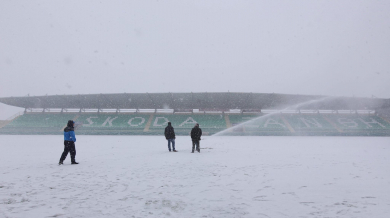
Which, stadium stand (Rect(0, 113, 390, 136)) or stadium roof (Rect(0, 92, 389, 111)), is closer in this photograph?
stadium stand (Rect(0, 113, 390, 136))

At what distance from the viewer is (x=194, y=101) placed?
120 feet

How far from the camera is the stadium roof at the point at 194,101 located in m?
34.5

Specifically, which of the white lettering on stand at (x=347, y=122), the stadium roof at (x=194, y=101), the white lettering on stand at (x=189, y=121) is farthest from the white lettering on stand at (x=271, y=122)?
the white lettering on stand at (x=189, y=121)

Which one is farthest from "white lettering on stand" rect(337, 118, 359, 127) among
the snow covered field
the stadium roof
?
the snow covered field

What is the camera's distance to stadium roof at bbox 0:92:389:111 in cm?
3450

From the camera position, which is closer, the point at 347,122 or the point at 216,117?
the point at 347,122

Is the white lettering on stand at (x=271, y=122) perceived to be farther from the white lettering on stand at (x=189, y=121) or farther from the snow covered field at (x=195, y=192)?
the snow covered field at (x=195, y=192)

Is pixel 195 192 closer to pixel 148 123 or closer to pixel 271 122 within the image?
pixel 148 123

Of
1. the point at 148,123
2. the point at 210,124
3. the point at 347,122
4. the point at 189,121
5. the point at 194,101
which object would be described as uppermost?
the point at 194,101

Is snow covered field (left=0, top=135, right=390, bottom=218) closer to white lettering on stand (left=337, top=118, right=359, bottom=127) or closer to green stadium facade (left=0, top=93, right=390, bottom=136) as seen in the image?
green stadium facade (left=0, top=93, right=390, bottom=136)

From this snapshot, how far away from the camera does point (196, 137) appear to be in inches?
504

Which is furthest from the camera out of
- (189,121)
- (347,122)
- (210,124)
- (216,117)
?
(216,117)

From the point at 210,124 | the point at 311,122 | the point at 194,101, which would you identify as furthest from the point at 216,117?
the point at 311,122

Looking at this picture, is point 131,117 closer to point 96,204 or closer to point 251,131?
point 251,131
